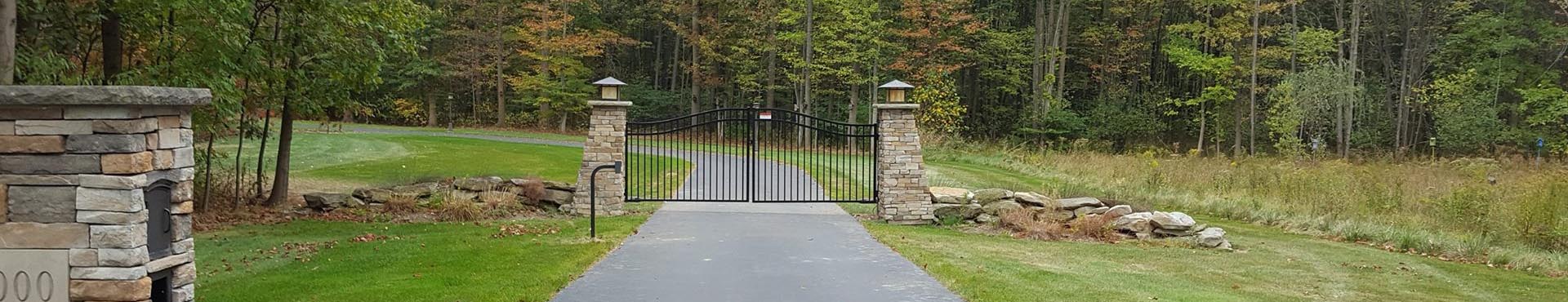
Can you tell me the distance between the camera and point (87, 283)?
4.47 m

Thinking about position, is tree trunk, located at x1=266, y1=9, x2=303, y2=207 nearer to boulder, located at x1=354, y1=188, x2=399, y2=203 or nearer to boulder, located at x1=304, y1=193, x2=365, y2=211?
boulder, located at x1=304, y1=193, x2=365, y2=211

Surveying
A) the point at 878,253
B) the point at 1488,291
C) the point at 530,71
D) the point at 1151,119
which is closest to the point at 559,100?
the point at 530,71

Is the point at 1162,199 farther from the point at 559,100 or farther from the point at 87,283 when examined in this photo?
the point at 559,100

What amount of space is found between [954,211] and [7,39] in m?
9.54

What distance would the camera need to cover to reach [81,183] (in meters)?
4.33

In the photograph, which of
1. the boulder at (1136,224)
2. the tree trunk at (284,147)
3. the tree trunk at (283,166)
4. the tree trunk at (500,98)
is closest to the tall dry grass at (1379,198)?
the boulder at (1136,224)

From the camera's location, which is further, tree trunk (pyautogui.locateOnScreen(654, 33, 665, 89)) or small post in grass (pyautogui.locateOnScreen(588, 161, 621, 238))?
tree trunk (pyautogui.locateOnScreen(654, 33, 665, 89))

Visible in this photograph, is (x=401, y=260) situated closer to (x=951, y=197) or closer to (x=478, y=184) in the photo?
(x=478, y=184)

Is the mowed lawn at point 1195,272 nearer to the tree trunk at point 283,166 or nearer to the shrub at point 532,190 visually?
the shrub at point 532,190

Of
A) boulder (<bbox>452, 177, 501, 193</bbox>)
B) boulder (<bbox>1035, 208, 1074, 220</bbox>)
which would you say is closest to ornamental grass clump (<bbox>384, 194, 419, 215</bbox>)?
boulder (<bbox>452, 177, 501, 193</bbox>)

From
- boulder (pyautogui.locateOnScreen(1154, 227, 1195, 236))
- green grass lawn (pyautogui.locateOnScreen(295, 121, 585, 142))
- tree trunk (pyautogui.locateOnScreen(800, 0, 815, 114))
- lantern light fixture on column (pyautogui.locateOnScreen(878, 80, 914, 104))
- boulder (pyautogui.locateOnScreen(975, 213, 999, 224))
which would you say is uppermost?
tree trunk (pyautogui.locateOnScreen(800, 0, 815, 114))

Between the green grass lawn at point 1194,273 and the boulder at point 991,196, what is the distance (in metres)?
1.10

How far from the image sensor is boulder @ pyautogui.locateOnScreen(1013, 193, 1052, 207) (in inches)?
488

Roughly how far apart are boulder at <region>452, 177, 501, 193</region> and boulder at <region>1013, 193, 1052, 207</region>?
22.5 ft
